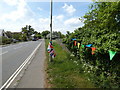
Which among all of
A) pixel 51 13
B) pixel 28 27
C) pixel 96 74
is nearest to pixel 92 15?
pixel 96 74

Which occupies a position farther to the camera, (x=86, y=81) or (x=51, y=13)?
(x=51, y=13)

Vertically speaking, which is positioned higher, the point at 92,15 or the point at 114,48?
the point at 92,15

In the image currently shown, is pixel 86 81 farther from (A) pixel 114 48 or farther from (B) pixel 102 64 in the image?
(A) pixel 114 48

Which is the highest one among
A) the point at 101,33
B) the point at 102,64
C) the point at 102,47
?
the point at 101,33

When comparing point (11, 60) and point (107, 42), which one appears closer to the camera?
point (107, 42)

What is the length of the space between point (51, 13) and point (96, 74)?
586 centimetres

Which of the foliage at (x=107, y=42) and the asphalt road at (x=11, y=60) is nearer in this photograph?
the foliage at (x=107, y=42)

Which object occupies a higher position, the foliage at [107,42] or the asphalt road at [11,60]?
the foliage at [107,42]

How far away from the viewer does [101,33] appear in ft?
17.6

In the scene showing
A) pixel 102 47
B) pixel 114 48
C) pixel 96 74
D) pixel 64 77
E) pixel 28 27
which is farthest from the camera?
pixel 28 27

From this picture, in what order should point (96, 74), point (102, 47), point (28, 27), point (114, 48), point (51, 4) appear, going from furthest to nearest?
point (28, 27) < point (51, 4) < point (96, 74) < point (102, 47) < point (114, 48)

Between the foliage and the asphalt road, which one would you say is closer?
the foliage

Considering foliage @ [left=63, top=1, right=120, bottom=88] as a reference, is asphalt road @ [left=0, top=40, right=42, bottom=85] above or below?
below

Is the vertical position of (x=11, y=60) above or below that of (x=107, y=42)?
below
